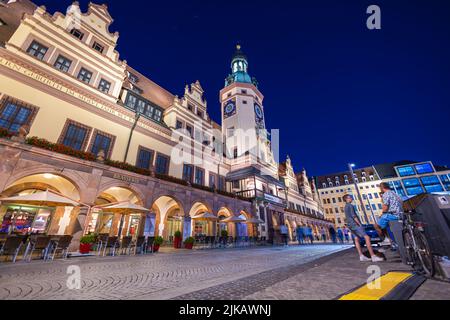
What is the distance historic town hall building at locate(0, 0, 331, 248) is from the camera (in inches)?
446

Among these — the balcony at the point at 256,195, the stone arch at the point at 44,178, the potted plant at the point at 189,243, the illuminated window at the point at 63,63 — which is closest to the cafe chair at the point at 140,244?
the potted plant at the point at 189,243

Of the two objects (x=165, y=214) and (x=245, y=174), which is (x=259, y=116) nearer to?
(x=245, y=174)

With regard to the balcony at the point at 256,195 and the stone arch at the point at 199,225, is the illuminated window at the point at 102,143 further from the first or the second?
the balcony at the point at 256,195

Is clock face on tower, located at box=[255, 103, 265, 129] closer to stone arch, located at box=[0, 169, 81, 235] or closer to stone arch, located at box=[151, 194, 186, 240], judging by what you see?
stone arch, located at box=[151, 194, 186, 240]

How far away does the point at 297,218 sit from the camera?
34.2 meters

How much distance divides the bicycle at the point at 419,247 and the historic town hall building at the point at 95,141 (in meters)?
13.3

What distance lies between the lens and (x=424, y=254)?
3.42 metres

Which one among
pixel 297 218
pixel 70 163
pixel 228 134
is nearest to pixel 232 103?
pixel 228 134

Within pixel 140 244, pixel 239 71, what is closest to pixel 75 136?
pixel 140 244

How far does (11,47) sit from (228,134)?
2519 centimetres

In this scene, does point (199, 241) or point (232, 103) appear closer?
point (199, 241)
